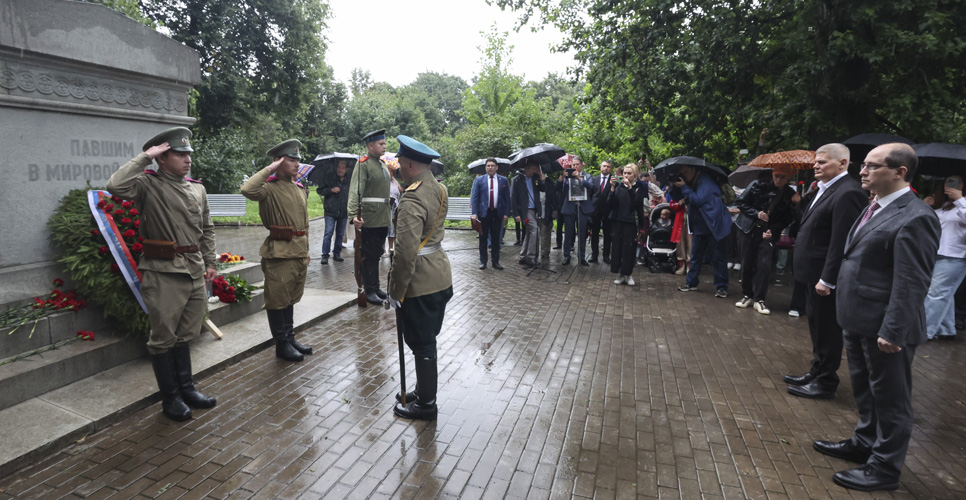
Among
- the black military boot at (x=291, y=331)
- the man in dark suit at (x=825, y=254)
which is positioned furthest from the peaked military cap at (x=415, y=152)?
the man in dark suit at (x=825, y=254)

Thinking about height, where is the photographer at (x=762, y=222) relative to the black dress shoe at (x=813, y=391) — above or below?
above

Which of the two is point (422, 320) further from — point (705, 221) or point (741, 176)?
point (741, 176)

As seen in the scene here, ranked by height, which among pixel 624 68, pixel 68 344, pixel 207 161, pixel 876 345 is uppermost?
pixel 624 68

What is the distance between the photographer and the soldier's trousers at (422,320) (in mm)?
3887

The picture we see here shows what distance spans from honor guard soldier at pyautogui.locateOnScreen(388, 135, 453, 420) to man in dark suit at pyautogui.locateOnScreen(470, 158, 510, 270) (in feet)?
19.1

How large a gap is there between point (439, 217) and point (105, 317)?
10.3 ft

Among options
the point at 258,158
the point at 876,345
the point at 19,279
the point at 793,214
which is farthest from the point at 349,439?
the point at 258,158

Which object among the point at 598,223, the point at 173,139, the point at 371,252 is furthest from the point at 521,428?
the point at 598,223

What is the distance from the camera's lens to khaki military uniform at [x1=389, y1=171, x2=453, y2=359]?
369cm

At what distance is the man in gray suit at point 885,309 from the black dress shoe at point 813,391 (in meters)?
1.00

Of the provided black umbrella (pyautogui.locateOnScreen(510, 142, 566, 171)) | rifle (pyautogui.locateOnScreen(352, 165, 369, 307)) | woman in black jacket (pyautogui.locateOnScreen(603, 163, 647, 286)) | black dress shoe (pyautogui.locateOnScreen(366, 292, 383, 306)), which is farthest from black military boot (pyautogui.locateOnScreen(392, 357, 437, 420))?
black umbrella (pyautogui.locateOnScreen(510, 142, 566, 171))

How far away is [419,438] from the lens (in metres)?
3.69

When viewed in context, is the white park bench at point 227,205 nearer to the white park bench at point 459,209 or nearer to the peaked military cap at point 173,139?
the white park bench at point 459,209

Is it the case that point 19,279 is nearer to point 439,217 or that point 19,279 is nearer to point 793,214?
point 439,217
